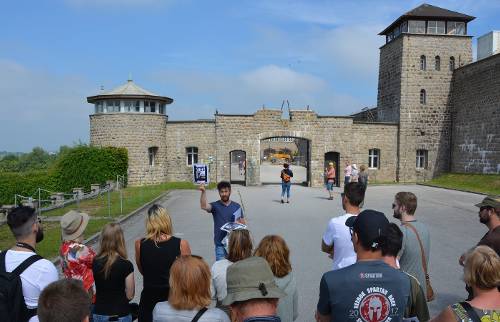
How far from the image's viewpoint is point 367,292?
285cm

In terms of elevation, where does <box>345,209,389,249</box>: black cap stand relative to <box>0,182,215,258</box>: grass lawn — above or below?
above

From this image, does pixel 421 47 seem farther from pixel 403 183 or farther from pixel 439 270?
pixel 439 270

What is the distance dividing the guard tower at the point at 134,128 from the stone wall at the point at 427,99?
16.4m

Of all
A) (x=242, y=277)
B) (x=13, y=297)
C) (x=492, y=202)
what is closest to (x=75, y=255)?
(x=13, y=297)

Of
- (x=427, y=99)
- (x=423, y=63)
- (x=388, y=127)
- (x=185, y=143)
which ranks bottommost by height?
(x=185, y=143)

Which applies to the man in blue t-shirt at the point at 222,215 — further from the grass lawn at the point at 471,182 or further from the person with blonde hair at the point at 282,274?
the grass lawn at the point at 471,182

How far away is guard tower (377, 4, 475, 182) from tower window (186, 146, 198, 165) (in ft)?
46.9

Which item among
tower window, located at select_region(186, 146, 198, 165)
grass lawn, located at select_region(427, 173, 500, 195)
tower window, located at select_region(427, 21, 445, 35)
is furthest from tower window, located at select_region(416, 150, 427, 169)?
tower window, located at select_region(186, 146, 198, 165)

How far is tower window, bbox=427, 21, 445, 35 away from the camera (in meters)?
30.9

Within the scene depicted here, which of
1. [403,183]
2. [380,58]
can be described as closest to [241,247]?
[403,183]

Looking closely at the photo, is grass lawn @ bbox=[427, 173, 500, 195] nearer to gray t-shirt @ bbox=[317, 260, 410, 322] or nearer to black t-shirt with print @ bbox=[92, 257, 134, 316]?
gray t-shirt @ bbox=[317, 260, 410, 322]

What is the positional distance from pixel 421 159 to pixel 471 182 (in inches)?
230

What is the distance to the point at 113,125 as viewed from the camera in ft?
92.7

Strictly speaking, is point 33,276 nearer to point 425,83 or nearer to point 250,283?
point 250,283
